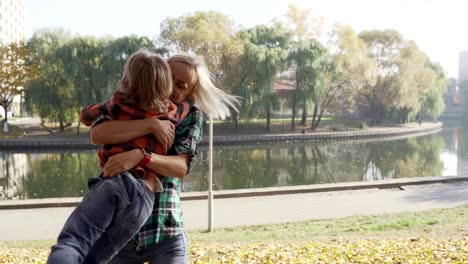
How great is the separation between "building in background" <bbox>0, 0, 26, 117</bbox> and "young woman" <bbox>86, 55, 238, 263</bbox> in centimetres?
5710

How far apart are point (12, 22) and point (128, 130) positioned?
75.1 meters

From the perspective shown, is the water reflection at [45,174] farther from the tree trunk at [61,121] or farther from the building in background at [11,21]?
the building in background at [11,21]

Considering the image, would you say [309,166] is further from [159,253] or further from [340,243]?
[159,253]

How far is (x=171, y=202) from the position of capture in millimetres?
1675

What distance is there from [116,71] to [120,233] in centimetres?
3035

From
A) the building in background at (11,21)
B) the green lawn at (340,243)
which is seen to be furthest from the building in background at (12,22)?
the green lawn at (340,243)

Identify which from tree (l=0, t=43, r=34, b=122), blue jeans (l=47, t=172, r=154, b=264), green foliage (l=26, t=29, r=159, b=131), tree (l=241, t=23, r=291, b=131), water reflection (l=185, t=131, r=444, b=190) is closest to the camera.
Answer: blue jeans (l=47, t=172, r=154, b=264)

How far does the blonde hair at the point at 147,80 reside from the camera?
1.59 meters

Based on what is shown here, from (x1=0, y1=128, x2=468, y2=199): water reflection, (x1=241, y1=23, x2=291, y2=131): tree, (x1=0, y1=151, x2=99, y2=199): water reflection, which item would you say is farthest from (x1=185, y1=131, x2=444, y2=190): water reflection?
(x1=241, y1=23, x2=291, y2=131): tree

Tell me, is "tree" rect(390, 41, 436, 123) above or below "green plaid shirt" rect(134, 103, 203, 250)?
above

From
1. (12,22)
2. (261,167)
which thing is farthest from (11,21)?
(261,167)

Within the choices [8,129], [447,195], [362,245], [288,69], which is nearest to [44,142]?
[8,129]

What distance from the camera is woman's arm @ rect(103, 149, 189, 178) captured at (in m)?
1.51

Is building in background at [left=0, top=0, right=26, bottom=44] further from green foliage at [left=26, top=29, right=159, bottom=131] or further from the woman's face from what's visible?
the woman's face
